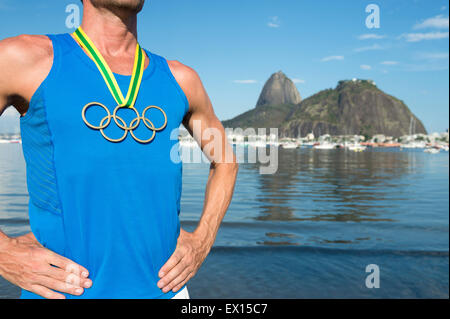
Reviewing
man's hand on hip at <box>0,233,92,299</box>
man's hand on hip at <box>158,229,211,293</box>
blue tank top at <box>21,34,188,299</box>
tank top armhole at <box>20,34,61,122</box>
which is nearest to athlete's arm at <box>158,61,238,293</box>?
man's hand on hip at <box>158,229,211,293</box>

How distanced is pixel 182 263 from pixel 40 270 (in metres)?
0.55

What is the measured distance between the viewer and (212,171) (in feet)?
6.56

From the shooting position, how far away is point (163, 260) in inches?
61.2

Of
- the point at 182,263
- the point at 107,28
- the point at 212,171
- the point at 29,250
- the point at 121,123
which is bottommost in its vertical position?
the point at 182,263

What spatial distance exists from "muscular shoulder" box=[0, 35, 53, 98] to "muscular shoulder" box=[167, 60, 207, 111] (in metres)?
0.58

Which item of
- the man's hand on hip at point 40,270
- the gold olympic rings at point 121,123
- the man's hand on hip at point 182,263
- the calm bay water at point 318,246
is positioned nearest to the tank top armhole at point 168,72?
the gold olympic rings at point 121,123

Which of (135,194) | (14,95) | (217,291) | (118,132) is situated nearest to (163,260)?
(135,194)

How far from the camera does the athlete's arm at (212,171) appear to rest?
1.64 meters

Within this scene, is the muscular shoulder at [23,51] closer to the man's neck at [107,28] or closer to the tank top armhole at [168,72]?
the man's neck at [107,28]

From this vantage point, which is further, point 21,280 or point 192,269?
point 192,269

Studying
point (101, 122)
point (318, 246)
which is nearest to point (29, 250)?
point (101, 122)

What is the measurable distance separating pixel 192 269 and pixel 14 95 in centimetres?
100

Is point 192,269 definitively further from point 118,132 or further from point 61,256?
point 118,132

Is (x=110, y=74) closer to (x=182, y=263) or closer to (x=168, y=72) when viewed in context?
(x=168, y=72)
